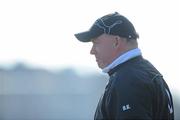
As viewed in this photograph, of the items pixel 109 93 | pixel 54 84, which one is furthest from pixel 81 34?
pixel 54 84

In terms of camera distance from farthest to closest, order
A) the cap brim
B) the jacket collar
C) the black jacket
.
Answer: the cap brim → the jacket collar → the black jacket

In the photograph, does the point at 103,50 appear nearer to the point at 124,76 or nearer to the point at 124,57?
the point at 124,57

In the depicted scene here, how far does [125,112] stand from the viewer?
208 inches

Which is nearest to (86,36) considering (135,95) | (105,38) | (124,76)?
(105,38)

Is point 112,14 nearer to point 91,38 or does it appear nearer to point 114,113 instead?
point 91,38

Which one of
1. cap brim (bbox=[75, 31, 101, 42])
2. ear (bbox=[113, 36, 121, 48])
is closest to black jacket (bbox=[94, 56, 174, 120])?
ear (bbox=[113, 36, 121, 48])

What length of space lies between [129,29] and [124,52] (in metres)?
0.17

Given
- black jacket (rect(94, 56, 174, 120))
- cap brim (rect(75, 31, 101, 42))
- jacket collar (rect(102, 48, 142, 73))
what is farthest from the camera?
cap brim (rect(75, 31, 101, 42))

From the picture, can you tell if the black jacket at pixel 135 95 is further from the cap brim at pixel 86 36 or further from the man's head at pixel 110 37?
the cap brim at pixel 86 36

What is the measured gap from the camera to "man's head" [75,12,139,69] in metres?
5.61

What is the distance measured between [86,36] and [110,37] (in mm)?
175

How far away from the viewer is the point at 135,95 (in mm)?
5297

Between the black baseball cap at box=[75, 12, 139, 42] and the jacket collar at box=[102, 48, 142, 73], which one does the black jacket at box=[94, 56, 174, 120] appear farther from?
the black baseball cap at box=[75, 12, 139, 42]

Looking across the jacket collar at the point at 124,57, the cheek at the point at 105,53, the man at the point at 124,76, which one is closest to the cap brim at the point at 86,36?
the man at the point at 124,76
